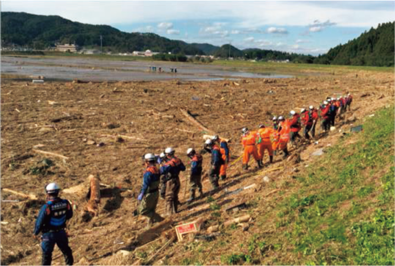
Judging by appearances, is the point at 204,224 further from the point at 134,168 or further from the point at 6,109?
the point at 6,109

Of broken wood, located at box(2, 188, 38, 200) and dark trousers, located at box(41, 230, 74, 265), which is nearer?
dark trousers, located at box(41, 230, 74, 265)

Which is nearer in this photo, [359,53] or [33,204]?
[33,204]

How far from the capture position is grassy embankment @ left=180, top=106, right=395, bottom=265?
6.95 m

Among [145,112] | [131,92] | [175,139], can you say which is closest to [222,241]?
[175,139]

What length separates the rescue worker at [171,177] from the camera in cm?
1106

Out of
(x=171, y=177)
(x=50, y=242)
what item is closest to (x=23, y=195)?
(x=50, y=242)

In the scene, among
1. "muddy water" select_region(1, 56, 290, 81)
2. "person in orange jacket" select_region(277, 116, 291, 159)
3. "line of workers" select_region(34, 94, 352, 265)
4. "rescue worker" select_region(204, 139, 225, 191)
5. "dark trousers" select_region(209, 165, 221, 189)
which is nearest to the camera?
"line of workers" select_region(34, 94, 352, 265)

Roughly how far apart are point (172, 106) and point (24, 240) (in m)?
20.5

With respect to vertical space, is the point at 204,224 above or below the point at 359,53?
below

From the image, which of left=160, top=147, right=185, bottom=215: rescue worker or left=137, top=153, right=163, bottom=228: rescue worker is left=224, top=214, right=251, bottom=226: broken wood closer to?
left=137, top=153, right=163, bottom=228: rescue worker

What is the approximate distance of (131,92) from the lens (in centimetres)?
3641

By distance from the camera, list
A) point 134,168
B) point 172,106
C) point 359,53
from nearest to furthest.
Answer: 1. point 134,168
2. point 172,106
3. point 359,53

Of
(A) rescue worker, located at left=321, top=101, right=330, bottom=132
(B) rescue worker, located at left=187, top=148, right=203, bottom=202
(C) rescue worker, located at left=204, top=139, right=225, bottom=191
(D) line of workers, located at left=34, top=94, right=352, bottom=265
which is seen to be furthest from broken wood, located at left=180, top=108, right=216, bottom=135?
(B) rescue worker, located at left=187, top=148, right=203, bottom=202

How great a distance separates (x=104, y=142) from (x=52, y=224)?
11792 mm
